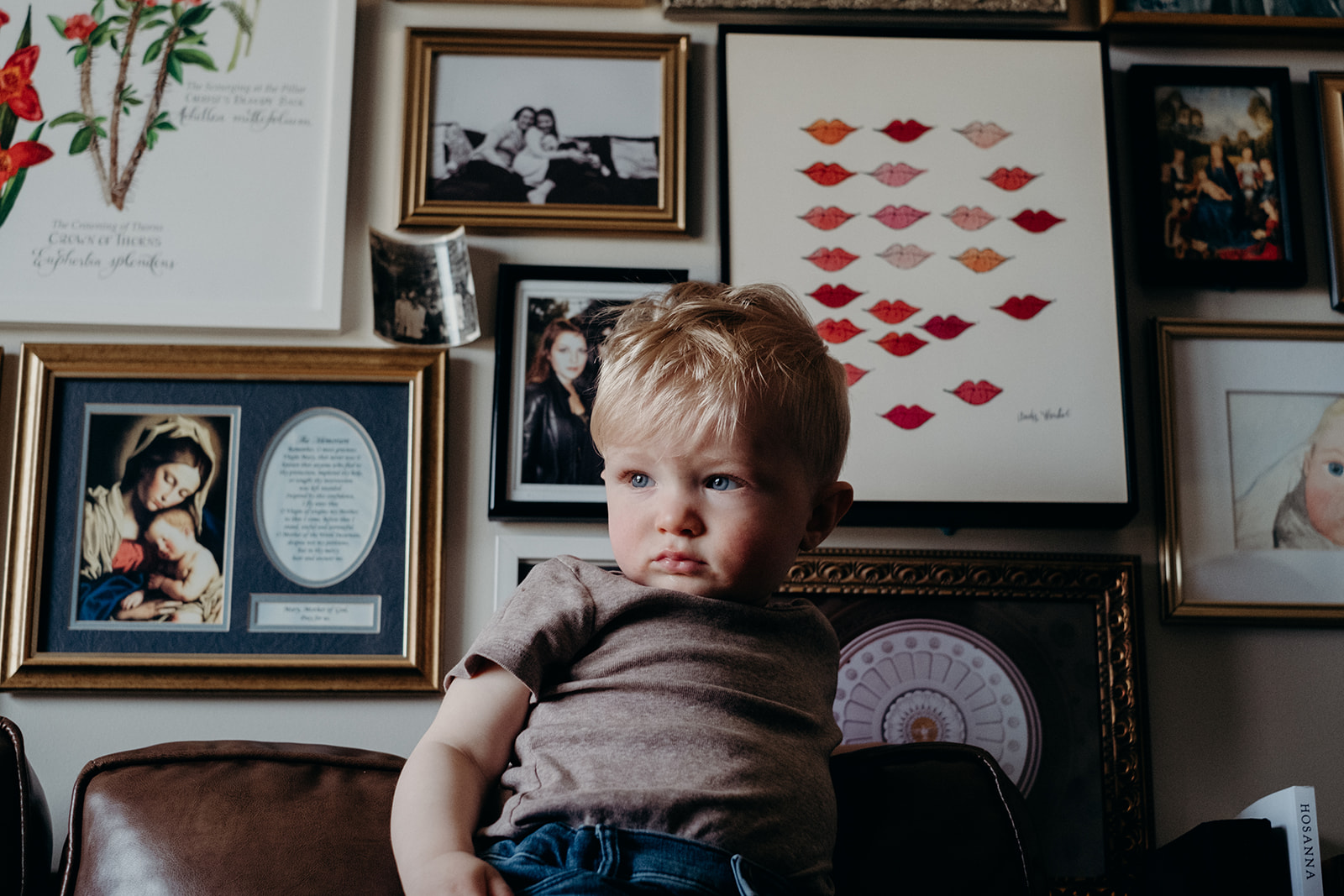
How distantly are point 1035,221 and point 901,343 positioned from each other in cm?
27

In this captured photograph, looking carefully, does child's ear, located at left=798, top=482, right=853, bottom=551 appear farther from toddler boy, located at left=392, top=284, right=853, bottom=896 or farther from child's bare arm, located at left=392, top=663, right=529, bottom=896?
child's bare arm, located at left=392, top=663, right=529, bottom=896

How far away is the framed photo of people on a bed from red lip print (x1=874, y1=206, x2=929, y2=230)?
28 centimetres

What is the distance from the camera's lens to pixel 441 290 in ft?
4.13

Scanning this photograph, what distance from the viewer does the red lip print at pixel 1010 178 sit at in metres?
1.30

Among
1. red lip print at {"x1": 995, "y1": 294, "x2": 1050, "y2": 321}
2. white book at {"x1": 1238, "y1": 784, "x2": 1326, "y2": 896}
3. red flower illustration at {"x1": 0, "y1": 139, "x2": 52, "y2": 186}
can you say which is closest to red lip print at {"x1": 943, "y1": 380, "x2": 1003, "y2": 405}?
red lip print at {"x1": 995, "y1": 294, "x2": 1050, "y2": 321}

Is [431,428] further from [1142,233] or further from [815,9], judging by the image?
[1142,233]

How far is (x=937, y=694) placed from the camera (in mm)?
1201

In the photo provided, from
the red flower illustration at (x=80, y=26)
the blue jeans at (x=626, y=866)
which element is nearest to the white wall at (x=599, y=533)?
the red flower illustration at (x=80, y=26)

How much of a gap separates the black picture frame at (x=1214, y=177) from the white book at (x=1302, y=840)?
0.70 meters

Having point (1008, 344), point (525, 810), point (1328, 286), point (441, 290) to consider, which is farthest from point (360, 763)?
point (1328, 286)

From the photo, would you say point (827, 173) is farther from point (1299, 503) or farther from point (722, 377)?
point (1299, 503)

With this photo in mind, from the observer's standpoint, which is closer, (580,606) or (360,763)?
(580,606)

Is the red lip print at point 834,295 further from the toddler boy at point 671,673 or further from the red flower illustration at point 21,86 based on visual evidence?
the red flower illustration at point 21,86

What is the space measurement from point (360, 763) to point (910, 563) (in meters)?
0.72
